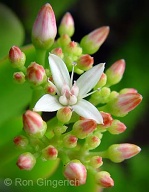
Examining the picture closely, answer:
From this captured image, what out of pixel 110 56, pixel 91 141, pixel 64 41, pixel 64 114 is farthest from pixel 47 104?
pixel 110 56

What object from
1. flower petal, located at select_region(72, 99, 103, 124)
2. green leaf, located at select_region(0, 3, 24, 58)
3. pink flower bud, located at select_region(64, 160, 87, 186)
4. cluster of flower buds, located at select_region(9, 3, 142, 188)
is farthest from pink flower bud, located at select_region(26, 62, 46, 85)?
green leaf, located at select_region(0, 3, 24, 58)

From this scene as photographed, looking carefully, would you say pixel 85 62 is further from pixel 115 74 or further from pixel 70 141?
pixel 70 141

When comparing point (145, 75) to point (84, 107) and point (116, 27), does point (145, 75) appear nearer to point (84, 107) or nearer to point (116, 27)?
point (116, 27)

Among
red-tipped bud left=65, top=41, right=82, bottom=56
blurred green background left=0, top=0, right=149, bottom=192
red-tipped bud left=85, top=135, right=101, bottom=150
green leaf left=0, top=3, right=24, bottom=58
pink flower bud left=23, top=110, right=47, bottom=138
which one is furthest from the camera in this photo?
green leaf left=0, top=3, right=24, bottom=58

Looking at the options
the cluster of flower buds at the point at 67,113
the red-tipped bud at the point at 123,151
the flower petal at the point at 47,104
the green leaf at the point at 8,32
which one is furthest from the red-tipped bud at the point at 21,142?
the green leaf at the point at 8,32

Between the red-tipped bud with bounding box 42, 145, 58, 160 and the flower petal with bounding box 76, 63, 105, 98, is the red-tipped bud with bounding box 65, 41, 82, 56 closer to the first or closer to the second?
the flower petal with bounding box 76, 63, 105, 98
